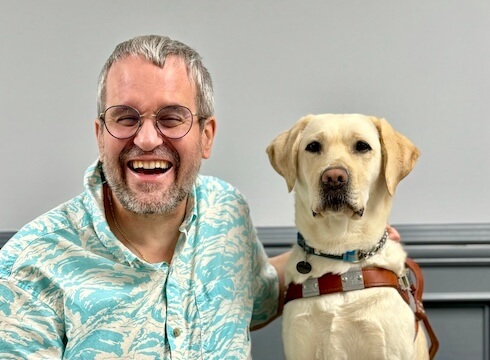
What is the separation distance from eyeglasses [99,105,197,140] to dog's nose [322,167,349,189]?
1.13ft

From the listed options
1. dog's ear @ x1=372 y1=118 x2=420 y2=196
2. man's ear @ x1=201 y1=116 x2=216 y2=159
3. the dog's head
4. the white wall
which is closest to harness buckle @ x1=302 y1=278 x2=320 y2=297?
the dog's head

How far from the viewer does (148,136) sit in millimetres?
1597

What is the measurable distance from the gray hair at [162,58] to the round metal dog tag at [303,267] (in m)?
0.42

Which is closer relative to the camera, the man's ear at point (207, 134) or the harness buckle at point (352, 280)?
the harness buckle at point (352, 280)

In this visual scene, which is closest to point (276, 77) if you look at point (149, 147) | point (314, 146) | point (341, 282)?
point (314, 146)

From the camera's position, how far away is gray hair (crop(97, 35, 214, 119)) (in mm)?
1640

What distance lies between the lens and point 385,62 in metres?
2.18

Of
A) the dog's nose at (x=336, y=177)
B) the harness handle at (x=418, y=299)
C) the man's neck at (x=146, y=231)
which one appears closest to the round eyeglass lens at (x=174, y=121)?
the man's neck at (x=146, y=231)

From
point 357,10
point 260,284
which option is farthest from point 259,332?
point 357,10

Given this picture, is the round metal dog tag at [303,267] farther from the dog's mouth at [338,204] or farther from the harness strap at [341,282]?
the dog's mouth at [338,204]

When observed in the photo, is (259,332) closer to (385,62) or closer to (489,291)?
(489,291)

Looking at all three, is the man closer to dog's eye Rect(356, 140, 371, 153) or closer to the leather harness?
the leather harness

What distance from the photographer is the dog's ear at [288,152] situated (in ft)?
5.54

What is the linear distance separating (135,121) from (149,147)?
0.07 m
